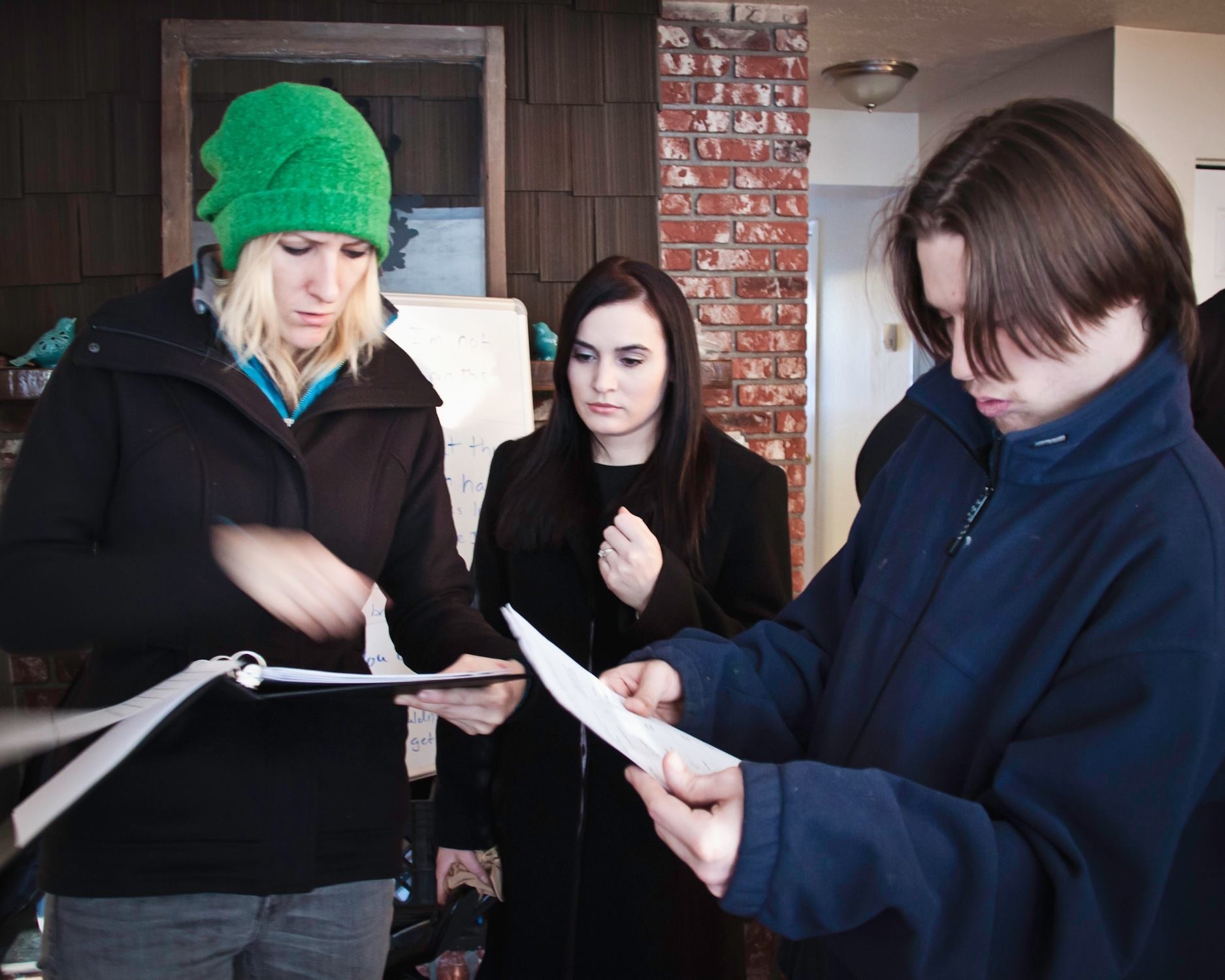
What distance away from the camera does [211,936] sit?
1.18 metres

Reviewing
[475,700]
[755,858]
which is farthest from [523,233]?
[755,858]

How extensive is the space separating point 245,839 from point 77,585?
13.7 inches

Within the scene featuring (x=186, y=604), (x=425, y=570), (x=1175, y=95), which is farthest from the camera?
(x=1175, y=95)

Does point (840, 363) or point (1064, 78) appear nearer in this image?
point (1064, 78)

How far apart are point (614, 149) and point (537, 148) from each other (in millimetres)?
262

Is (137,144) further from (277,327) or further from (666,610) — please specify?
(666,610)

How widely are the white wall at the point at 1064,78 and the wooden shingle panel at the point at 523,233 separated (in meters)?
1.63

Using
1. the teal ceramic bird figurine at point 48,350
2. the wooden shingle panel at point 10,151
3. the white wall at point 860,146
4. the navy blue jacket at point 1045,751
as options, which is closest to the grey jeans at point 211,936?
the navy blue jacket at point 1045,751

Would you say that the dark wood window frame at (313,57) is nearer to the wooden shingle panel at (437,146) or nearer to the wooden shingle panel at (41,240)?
the wooden shingle panel at (437,146)

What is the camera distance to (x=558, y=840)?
164cm

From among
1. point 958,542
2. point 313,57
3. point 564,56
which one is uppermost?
point 564,56

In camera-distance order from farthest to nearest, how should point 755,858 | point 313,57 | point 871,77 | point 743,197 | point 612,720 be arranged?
point 871,77 < point 743,197 < point 313,57 < point 612,720 < point 755,858

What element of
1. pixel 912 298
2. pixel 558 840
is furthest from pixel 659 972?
pixel 912 298

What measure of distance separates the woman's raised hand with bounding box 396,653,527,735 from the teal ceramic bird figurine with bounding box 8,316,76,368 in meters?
2.05
